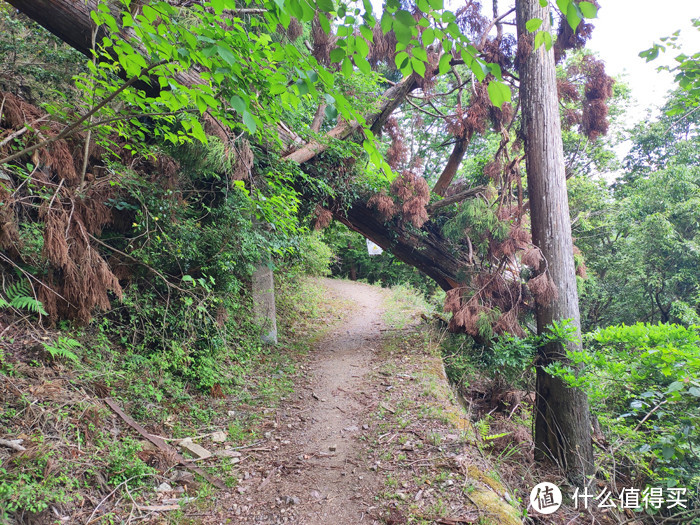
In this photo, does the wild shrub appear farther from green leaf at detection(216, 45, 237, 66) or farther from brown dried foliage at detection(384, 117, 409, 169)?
brown dried foliage at detection(384, 117, 409, 169)

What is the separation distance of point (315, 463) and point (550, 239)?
4.52m

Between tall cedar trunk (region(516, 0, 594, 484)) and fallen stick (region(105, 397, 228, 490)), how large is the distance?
4.30 m

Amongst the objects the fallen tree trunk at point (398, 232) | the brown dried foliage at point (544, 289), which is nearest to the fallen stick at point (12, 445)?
the fallen tree trunk at point (398, 232)

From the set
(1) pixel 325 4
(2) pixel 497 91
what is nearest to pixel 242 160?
(1) pixel 325 4

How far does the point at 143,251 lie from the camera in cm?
440

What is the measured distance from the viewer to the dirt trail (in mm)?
2928

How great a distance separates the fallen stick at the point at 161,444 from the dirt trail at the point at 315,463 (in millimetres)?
236

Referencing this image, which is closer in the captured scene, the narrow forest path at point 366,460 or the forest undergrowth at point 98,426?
the forest undergrowth at point 98,426

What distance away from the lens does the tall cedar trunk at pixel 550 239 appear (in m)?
4.88

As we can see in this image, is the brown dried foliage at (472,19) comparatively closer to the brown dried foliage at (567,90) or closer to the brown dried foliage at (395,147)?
the brown dried foliage at (567,90)

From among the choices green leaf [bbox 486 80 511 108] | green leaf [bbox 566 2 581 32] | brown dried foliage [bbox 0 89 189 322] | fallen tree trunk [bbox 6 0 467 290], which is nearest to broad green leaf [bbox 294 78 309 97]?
green leaf [bbox 486 80 511 108]

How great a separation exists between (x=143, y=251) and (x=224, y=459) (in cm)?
258

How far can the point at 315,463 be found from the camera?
11.8 ft

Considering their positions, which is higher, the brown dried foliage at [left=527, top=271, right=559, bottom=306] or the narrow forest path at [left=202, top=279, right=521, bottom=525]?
the brown dried foliage at [left=527, top=271, right=559, bottom=306]
